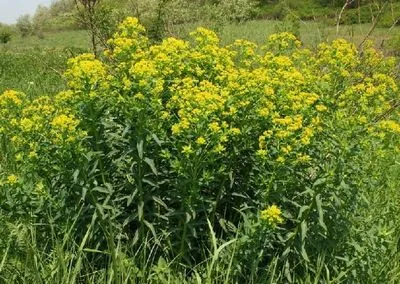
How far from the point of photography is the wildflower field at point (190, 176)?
2.69 metres

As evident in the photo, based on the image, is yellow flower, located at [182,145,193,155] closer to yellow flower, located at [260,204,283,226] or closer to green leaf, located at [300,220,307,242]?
yellow flower, located at [260,204,283,226]

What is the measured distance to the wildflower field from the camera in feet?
8.82

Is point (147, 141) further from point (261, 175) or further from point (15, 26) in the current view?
point (15, 26)

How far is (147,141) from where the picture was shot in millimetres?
2705

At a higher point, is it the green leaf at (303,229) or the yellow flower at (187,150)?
the yellow flower at (187,150)

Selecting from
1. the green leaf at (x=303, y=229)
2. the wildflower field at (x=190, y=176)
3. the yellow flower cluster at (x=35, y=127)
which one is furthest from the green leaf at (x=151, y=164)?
the green leaf at (x=303, y=229)

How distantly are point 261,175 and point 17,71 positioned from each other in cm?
1029

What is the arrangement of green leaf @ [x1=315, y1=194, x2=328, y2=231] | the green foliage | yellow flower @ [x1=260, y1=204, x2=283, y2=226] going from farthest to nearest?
1. the green foliage
2. green leaf @ [x1=315, y1=194, x2=328, y2=231]
3. yellow flower @ [x1=260, y1=204, x2=283, y2=226]

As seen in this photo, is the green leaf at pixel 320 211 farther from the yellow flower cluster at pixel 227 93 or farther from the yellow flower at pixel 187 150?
the yellow flower at pixel 187 150

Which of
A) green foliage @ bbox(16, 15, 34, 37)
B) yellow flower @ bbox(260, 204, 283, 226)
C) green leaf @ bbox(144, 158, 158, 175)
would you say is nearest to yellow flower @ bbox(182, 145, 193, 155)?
green leaf @ bbox(144, 158, 158, 175)

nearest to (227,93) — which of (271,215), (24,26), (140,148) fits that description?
(140,148)

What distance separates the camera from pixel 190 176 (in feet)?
8.80

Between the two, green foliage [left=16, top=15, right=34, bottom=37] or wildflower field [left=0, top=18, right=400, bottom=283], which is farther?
green foliage [left=16, top=15, right=34, bottom=37]

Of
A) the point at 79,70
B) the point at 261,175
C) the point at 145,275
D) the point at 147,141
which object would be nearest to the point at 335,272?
the point at 261,175
